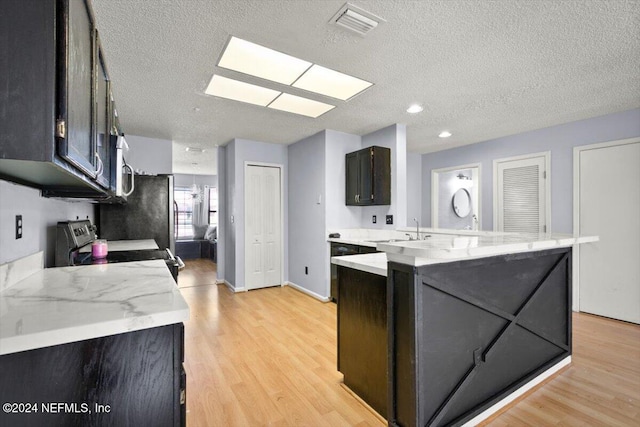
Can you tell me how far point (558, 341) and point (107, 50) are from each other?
405 cm

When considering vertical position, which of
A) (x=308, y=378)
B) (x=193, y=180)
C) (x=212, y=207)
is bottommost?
(x=308, y=378)

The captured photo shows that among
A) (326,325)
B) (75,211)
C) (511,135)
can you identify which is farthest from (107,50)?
(511,135)

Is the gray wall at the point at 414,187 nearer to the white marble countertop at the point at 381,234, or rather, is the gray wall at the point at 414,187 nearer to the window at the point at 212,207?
the white marble countertop at the point at 381,234

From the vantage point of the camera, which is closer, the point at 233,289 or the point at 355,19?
the point at 355,19

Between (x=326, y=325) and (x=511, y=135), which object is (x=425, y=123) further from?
(x=326, y=325)

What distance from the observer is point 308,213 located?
468cm

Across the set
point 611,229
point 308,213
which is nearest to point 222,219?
point 308,213

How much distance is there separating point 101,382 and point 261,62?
2.32 metres

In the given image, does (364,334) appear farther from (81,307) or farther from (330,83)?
(330,83)

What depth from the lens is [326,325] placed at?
3.34m

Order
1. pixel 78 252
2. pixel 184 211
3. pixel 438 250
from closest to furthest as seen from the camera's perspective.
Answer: pixel 438 250
pixel 78 252
pixel 184 211

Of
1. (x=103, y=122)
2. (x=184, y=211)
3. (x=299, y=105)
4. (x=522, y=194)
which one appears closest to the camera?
(x=103, y=122)

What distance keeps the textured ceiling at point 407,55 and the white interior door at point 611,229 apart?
2.00ft

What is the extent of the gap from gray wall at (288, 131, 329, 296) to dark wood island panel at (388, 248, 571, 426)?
255cm
